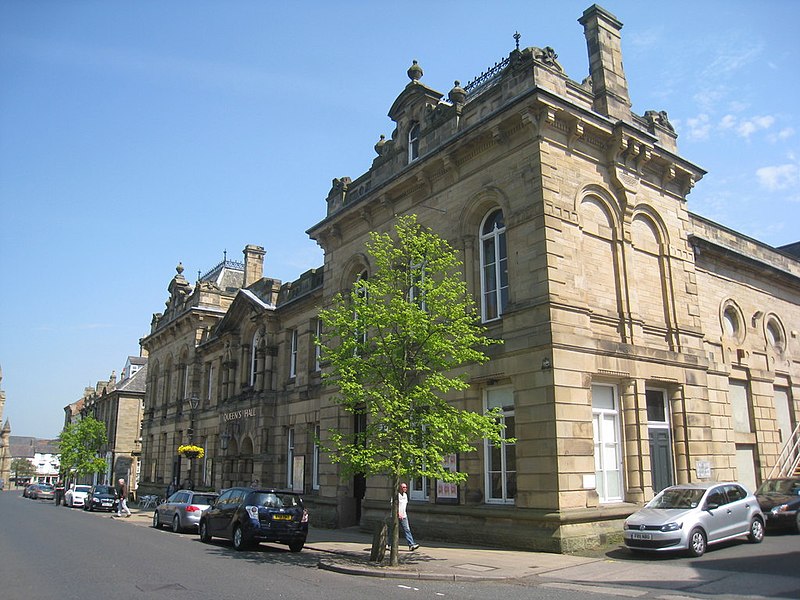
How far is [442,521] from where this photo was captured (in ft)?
54.3

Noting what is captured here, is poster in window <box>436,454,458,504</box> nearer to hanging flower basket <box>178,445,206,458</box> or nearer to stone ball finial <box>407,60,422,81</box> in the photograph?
stone ball finial <box>407,60,422,81</box>

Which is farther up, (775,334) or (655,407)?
(775,334)

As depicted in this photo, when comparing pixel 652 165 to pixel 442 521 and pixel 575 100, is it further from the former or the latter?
pixel 442 521

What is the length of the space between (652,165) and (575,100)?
3631 mm

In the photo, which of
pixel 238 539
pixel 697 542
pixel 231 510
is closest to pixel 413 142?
pixel 231 510

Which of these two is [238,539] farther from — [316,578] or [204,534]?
[316,578]

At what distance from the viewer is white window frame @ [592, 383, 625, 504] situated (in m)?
15.4

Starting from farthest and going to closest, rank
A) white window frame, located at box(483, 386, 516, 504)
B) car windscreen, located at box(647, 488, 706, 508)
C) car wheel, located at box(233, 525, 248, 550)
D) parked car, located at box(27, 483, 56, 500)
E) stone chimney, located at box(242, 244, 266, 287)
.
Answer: parked car, located at box(27, 483, 56, 500) < stone chimney, located at box(242, 244, 266, 287) < car wheel, located at box(233, 525, 248, 550) < white window frame, located at box(483, 386, 516, 504) < car windscreen, located at box(647, 488, 706, 508)

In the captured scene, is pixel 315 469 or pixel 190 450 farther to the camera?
pixel 190 450

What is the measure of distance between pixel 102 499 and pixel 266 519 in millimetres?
26610

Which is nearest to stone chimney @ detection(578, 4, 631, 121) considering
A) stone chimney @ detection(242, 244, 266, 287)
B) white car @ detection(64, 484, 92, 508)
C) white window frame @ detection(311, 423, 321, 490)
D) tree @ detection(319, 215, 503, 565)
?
tree @ detection(319, 215, 503, 565)

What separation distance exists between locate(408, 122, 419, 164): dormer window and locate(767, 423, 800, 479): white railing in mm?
15949

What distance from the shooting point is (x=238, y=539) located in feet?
53.4

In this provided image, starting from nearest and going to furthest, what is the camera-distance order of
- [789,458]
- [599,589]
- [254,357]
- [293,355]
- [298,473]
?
1. [599,589]
2. [789,458]
3. [298,473]
4. [293,355]
5. [254,357]
